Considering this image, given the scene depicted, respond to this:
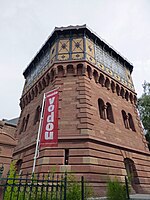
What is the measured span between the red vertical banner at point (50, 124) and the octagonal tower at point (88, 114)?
0.67 m

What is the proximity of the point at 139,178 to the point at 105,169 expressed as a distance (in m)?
3.61

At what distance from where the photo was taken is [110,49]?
1563 cm

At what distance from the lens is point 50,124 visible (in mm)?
8789

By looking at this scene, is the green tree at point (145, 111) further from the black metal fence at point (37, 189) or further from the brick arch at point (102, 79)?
the black metal fence at point (37, 189)

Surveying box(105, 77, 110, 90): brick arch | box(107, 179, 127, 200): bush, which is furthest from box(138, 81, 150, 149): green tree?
box(107, 179, 127, 200): bush

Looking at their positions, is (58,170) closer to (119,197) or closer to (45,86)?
(119,197)

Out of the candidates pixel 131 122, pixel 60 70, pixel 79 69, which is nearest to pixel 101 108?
pixel 79 69

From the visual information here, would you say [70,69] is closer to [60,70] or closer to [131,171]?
[60,70]

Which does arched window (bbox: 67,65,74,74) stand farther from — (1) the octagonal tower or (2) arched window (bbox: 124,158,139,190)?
(2) arched window (bbox: 124,158,139,190)

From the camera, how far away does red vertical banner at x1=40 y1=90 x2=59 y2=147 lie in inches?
324

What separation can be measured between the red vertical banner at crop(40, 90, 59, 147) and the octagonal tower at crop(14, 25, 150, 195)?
668 mm

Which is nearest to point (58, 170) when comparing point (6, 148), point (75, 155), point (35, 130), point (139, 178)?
point (75, 155)

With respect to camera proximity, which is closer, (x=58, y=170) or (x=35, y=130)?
(x=58, y=170)

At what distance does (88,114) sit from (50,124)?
8.33ft
